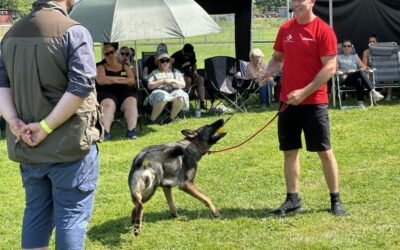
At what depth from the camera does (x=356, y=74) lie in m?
10.2

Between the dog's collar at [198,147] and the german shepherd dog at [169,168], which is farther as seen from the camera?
the dog's collar at [198,147]

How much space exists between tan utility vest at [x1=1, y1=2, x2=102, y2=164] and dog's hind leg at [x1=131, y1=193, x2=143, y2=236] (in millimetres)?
1672

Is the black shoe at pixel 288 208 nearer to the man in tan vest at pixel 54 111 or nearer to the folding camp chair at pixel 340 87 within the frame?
the man in tan vest at pixel 54 111

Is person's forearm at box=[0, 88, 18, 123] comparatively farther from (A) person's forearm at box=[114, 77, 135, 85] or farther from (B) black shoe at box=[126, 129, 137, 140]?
(A) person's forearm at box=[114, 77, 135, 85]

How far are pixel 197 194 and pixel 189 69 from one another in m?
6.13

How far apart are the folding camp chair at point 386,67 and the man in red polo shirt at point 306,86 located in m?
6.36

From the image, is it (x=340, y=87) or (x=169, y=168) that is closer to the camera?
(x=169, y=168)

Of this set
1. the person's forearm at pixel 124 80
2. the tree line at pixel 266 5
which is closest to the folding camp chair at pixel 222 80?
the person's forearm at pixel 124 80

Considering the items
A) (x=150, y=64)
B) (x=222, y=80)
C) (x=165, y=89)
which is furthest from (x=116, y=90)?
(x=222, y=80)

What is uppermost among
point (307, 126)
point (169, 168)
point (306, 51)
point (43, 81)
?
point (43, 81)

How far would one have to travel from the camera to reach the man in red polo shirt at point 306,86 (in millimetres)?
4230

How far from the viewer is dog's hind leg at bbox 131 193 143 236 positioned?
4133 millimetres

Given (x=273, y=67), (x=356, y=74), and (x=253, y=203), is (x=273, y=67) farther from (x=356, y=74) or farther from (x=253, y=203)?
(x=356, y=74)

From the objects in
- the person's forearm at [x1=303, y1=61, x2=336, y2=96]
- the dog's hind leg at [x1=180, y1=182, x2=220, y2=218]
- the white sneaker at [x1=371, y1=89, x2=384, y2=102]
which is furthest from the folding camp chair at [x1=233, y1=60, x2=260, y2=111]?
the person's forearm at [x1=303, y1=61, x2=336, y2=96]
